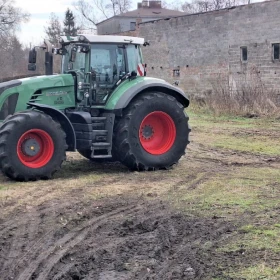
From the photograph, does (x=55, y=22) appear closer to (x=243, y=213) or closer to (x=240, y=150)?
(x=240, y=150)

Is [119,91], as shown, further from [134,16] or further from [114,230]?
[134,16]

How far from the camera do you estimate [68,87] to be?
954 cm

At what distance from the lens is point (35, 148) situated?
882cm

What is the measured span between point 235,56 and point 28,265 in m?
20.7

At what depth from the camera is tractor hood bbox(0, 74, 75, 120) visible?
9.14 metres

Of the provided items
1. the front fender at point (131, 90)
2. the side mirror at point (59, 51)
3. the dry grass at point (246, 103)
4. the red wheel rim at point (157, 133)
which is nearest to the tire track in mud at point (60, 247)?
the front fender at point (131, 90)

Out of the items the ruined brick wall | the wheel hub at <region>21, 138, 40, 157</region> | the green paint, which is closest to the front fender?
the green paint

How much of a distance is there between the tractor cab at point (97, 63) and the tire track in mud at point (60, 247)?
9.87ft

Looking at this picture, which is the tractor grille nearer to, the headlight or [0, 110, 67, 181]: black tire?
[0, 110, 67, 181]: black tire

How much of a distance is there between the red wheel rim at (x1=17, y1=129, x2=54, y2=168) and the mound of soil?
1463 mm

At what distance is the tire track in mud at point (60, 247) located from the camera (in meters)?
5.12

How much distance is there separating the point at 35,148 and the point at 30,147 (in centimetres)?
8

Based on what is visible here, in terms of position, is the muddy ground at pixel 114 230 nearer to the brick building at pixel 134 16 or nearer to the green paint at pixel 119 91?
the green paint at pixel 119 91

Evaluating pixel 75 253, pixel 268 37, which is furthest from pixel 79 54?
pixel 268 37
